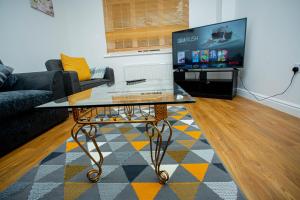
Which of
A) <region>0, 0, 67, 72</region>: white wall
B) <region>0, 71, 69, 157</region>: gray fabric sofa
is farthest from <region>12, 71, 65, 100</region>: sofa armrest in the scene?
<region>0, 0, 67, 72</region>: white wall

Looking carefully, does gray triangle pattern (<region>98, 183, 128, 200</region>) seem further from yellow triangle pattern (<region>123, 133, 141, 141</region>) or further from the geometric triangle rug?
yellow triangle pattern (<region>123, 133, 141, 141</region>)

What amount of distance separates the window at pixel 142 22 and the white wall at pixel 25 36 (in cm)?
99

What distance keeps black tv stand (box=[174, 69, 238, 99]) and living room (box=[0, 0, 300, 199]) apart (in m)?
0.20

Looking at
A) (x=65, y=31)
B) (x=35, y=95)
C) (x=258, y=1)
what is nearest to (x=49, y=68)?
(x=35, y=95)

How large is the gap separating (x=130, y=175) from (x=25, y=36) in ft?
8.05

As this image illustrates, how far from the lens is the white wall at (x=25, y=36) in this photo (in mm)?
1963

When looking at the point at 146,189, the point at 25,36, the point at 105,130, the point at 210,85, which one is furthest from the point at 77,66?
the point at 146,189

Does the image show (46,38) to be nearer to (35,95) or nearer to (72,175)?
(35,95)

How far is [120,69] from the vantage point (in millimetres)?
3283

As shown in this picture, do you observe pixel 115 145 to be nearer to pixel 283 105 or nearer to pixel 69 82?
pixel 69 82

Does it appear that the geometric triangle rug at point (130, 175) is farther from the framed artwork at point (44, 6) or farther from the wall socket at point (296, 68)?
the framed artwork at point (44, 6)

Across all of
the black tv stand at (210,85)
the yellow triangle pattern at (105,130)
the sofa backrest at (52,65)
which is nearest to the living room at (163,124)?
the yellow triangle pattern at (105,130)

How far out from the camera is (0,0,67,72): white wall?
196 cm

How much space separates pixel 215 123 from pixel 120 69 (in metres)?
2.29
